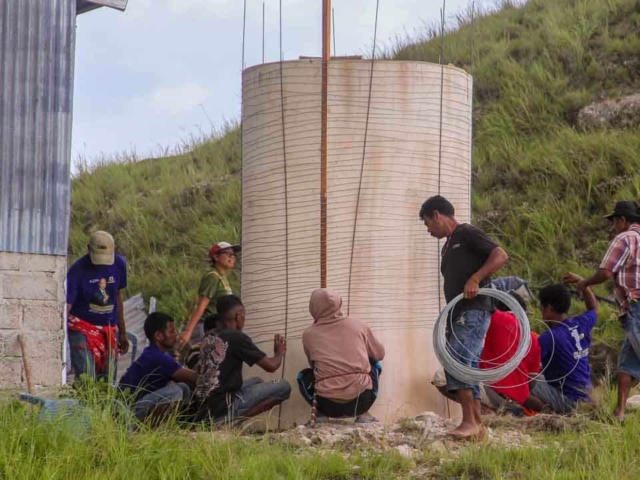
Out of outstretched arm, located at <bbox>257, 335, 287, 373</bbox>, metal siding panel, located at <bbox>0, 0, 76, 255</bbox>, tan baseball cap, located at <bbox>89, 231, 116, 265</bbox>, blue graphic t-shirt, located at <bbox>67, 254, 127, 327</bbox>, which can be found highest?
metal siding panel, located at <bbox>0, 0, 76, 255</bbox>

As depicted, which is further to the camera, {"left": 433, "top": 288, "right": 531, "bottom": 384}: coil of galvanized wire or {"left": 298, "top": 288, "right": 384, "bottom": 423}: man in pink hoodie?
{"left": 298, "top": 288, "right": 384, "bottom": 423}: man in pink hoodie

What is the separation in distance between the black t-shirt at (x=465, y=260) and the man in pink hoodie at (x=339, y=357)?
0.97 metres

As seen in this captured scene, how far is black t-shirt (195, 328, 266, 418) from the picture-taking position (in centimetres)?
866

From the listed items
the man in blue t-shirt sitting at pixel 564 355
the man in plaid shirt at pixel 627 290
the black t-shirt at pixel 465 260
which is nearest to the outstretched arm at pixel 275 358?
the black t-shirt at pixel 465 260

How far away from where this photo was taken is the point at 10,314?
880 cm

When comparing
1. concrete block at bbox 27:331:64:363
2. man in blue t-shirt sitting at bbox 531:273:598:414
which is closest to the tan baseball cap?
concrete block at bbox 27:331:64:363

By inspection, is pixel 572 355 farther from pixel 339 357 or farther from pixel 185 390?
pixel 185 390

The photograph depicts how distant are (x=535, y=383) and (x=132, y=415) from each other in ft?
10.5

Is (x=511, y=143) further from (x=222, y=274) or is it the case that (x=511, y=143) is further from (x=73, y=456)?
(x=73, y=456)

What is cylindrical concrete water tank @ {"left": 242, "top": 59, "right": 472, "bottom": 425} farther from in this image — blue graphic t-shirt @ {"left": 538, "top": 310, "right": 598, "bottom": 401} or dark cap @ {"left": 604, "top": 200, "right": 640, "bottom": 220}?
dark cap @ {"left": 604, "top": 200, "right": 640, "bottom": 220}

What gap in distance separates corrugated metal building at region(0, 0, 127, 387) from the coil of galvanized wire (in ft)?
9.55

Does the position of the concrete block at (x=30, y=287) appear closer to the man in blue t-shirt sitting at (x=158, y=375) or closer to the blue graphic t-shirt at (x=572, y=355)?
the man in blue t-shirt sitting at (x=158, y=375)

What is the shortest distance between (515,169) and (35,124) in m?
8.56

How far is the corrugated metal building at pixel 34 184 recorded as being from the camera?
28.9ft
